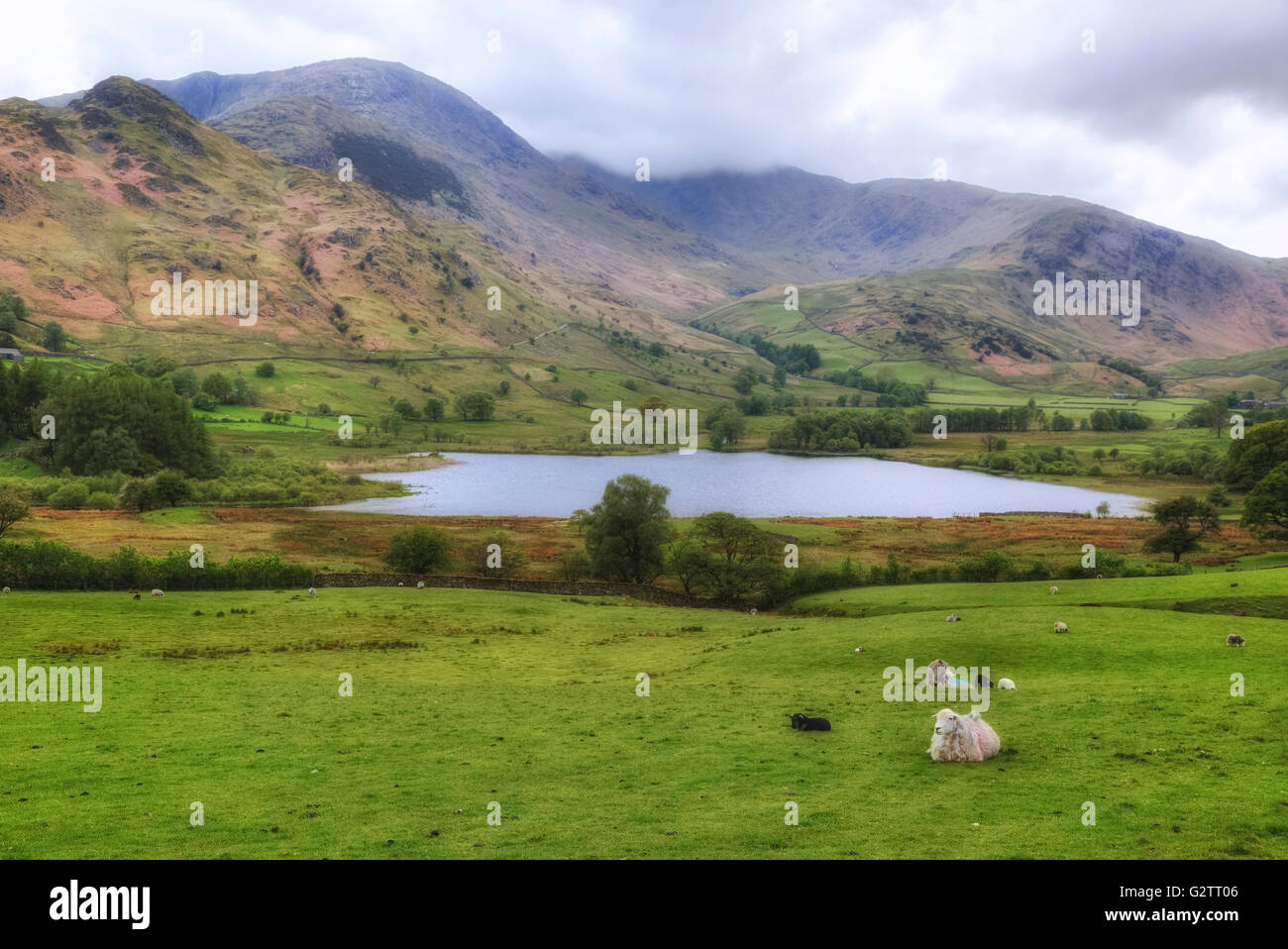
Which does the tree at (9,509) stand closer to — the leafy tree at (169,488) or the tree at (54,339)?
the leafy tree at (169,488)

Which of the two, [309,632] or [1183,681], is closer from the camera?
[1183,681]

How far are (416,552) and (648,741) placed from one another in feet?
150

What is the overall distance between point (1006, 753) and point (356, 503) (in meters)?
113

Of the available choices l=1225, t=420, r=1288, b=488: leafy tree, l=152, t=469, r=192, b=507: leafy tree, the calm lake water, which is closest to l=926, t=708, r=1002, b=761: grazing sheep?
l=1225, t=420, r=1288, b=488: leafy tree

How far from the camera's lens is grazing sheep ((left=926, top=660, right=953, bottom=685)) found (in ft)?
98.9

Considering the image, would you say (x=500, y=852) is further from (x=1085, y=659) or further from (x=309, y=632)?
(x=309, y=632)

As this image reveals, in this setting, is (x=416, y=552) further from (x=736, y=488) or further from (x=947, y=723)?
(x=736, y=488)

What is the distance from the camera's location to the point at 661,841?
16859 millimetres

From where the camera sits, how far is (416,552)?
67.2 metres

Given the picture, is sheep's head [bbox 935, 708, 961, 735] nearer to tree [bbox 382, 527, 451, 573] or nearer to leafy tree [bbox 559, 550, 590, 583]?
leafy tree [bbox 559, 550, 590, 583]

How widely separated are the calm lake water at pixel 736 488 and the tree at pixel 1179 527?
43.9 meters

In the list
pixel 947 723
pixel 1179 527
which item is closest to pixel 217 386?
pixel 1179 527

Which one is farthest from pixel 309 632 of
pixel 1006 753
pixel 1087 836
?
pixel 1087 836

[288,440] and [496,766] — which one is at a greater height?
[288,440]
